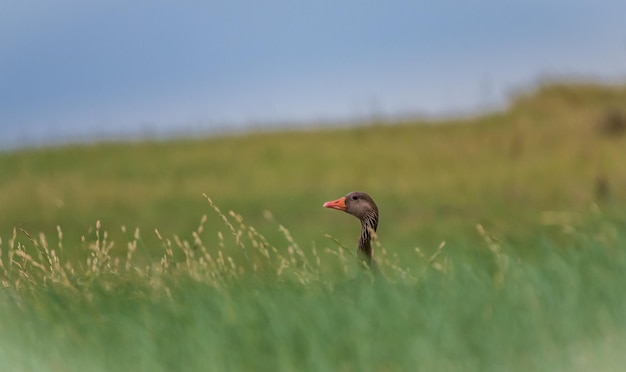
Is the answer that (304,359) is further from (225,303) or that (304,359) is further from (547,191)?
(547,191)

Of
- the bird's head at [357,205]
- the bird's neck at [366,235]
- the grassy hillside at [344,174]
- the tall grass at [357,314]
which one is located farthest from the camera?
the grassy hillside at [344,174]

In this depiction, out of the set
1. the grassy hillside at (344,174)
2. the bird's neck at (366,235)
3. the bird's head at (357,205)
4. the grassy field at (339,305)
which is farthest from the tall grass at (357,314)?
the grassy hillside at (344,174)

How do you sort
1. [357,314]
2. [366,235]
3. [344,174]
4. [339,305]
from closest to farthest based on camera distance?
[357,314] → [339,305] → [366,235] → [344,174]

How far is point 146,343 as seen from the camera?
655 cm

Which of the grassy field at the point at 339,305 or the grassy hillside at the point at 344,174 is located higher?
the grassy field at the point at 339,305

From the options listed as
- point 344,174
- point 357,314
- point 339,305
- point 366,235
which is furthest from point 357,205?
point 344,174

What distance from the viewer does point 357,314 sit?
654cm

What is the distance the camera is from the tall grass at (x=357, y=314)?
6.31 m

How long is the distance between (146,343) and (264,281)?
1.38 meters

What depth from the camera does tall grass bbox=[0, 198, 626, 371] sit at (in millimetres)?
6312

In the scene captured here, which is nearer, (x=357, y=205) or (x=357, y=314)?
(x=357, y=314)

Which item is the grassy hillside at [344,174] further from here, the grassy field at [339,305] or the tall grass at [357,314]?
the tall grass at [357,314]

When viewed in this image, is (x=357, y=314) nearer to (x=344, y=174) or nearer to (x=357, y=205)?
(x=357, y=205)

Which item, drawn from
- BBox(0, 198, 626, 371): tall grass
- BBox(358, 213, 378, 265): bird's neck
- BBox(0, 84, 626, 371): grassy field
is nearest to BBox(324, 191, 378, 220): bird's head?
BBox(358, 213, 378, 265): bird's neck
